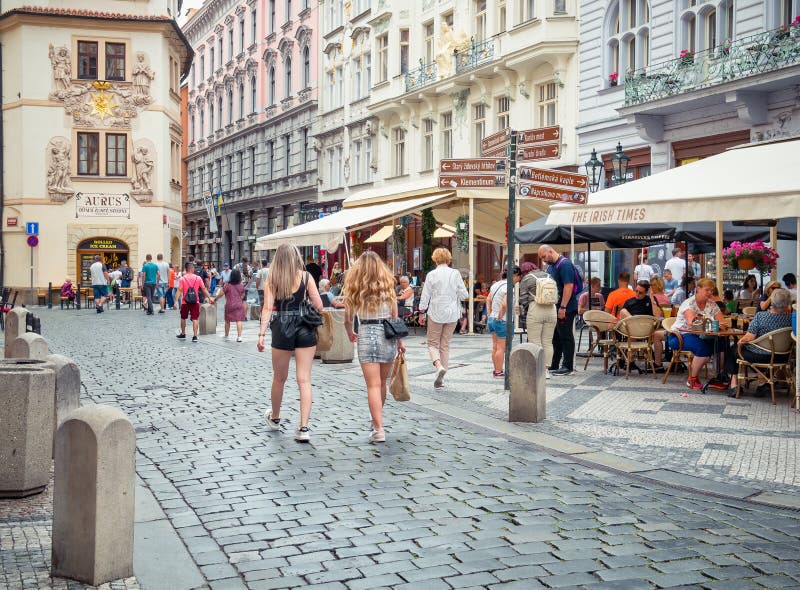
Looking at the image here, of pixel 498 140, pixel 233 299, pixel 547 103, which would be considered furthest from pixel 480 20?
pixel 498 140

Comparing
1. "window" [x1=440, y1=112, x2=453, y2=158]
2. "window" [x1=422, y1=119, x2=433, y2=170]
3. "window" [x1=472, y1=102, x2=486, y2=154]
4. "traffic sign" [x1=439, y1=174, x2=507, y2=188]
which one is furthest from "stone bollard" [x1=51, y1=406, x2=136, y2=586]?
"window" [x1=422, y1=119, x2=433, y2=170]

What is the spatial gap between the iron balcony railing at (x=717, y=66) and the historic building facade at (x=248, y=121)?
26335 millimetres

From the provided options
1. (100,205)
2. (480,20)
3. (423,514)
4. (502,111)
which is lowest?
(423,514)

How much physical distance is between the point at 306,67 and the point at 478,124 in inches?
728

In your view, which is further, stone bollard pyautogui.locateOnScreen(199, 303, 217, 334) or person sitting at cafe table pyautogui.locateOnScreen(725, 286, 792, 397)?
stone bollard pyautogui.locateOnScreen(199, 303, 217, 334)

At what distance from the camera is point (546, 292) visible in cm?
1303

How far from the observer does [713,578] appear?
4.86m

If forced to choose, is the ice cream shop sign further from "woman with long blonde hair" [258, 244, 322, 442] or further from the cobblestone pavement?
"woman with long blonde hair" [258, 244, 322, 442]

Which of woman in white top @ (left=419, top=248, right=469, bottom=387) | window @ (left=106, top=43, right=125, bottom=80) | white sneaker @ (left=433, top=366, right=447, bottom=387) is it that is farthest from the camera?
window @ (left=106, top=43, right=125, bottom=80)

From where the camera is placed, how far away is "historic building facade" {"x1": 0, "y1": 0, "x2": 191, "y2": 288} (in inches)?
1535

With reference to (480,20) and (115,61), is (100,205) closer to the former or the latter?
(115,61)

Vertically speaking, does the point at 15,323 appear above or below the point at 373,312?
below

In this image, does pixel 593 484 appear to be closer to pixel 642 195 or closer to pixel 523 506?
pixel 523 506

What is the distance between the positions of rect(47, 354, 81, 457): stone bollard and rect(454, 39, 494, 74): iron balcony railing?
2573 centimetres
